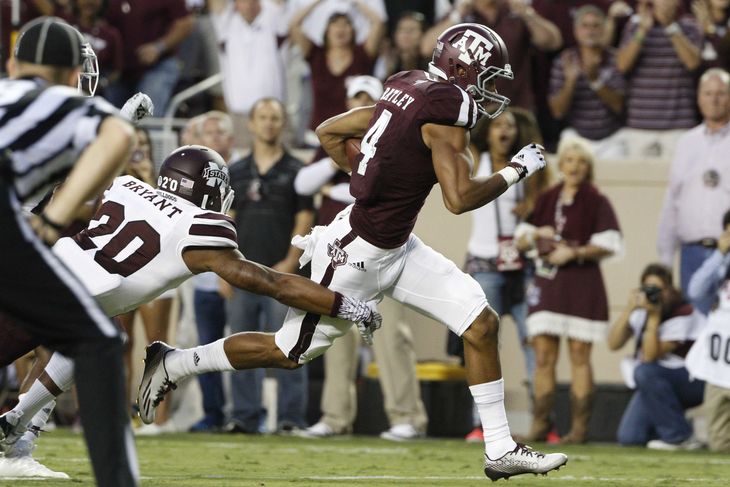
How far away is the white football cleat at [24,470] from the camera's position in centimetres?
627

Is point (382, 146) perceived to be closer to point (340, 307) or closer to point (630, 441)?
point (340, 307)

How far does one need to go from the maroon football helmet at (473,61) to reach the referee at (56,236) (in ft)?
7.95

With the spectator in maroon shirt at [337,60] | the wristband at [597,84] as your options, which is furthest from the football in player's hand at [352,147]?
the wristband at [597,84]

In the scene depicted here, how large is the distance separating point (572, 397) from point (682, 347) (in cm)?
86

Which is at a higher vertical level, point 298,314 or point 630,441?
point 298,314

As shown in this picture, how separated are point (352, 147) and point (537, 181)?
3581mm

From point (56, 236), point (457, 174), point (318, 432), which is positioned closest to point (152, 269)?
Result: point (457, 174)

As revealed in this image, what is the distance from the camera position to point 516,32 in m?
11.1

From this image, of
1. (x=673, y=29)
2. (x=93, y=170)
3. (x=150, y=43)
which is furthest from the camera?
(x=150, y=43)

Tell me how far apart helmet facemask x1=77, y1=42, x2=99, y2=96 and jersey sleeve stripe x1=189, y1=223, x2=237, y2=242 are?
32.3 inches

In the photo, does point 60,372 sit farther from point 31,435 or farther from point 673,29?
point 673,29

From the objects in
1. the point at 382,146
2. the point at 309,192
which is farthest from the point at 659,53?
the point at 382,146

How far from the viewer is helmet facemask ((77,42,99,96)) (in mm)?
6648

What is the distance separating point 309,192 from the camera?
10039 mm
